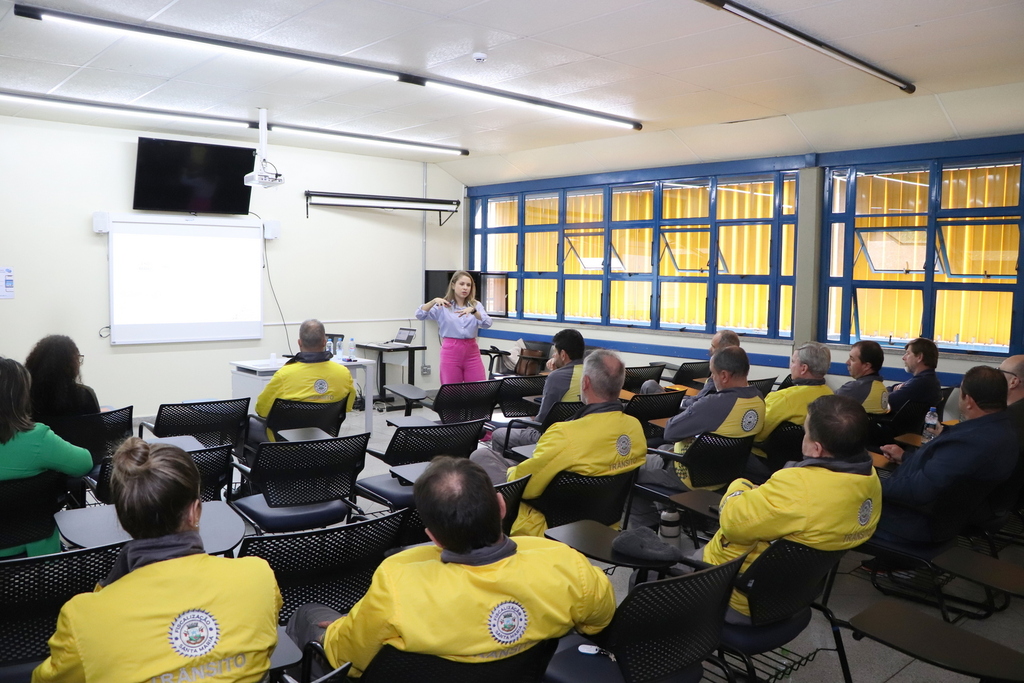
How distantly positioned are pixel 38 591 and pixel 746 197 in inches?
284

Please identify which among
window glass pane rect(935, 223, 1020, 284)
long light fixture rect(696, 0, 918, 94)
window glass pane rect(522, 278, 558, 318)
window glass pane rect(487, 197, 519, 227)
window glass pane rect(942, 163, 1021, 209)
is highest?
long light fixture rect(696, 0, 918, 94)

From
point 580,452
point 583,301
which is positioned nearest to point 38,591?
point 580,452

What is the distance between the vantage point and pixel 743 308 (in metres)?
7.90

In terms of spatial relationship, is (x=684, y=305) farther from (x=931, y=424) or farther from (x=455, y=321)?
(x=931, y=424)

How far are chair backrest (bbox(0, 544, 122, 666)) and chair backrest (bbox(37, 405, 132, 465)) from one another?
1700 mm

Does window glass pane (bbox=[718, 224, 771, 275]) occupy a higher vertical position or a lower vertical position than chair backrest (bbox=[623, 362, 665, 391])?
higher

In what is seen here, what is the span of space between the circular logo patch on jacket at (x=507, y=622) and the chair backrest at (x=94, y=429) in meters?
2.71

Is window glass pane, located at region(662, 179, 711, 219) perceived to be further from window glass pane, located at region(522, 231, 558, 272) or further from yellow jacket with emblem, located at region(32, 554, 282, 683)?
yellow jacket with emblem, located at region(32, 554, 282, 683)

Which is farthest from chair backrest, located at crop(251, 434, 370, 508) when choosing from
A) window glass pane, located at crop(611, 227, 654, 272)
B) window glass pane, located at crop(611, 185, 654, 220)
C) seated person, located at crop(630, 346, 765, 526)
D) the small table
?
window glass pane, located at crop(611, 185, 654, 220)

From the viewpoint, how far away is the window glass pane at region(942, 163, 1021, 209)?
6145mm

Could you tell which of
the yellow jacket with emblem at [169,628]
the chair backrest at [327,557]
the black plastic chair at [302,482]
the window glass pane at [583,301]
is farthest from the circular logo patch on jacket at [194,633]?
the window glass pane at [583,301]

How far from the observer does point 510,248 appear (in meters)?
10.2

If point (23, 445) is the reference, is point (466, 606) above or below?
below

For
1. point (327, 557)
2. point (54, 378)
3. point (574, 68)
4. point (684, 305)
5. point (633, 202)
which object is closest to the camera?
point (327, 557)
